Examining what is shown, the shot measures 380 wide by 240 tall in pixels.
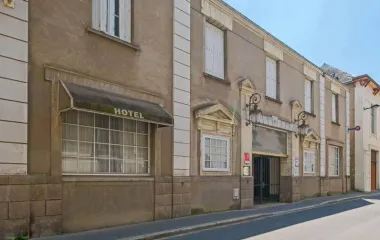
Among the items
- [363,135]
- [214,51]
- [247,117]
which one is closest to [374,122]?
[363,135]

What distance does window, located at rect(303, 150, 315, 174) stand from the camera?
805 inches

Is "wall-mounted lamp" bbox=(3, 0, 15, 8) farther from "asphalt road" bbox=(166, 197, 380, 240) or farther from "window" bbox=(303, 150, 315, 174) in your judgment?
"window" bbox=(303, 150, 315, 174)

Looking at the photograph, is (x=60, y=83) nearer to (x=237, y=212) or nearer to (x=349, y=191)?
(x=237, y=212)

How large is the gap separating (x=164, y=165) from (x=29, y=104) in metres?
4.36

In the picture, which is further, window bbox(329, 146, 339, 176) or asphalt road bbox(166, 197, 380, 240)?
window bbox(329, 146, 339, 176)

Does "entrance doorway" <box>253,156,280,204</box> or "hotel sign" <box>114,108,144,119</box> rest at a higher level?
"hotel sign" <box>114,108,144,119</box>

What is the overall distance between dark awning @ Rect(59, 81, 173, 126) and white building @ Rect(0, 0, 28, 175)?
830 mm

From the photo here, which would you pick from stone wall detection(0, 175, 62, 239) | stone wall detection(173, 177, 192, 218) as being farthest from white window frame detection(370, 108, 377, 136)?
stone wall detection(0, 175, 62, 239)

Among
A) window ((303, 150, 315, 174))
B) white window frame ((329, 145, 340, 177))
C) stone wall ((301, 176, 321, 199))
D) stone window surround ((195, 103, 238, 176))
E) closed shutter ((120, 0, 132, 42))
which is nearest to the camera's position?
closed shutter ((120, 0, 132, 42))

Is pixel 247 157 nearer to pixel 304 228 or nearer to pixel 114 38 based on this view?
pixel 304 228

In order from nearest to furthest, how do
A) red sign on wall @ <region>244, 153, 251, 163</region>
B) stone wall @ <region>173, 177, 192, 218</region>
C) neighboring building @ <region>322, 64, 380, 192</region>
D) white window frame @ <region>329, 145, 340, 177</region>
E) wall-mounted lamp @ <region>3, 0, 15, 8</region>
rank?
wall-mounted lamp @ <region>3, 0, 15, 8</region> < stone wall @ <region>173, 177, 192, 218</region> < red sign on wall @ <region>244, 153, 251, 163</region> < white window frame @ <region>329, 145, 340, 177</region> < neighboring building @ <region>322, 64, 380, 192</region>

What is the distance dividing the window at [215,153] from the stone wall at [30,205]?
18.7ft

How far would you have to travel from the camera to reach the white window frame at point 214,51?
13883 millimetres

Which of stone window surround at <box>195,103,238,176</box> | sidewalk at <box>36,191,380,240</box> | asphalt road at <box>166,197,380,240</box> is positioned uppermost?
stone window surround at <box>195,103,238,176</box>
